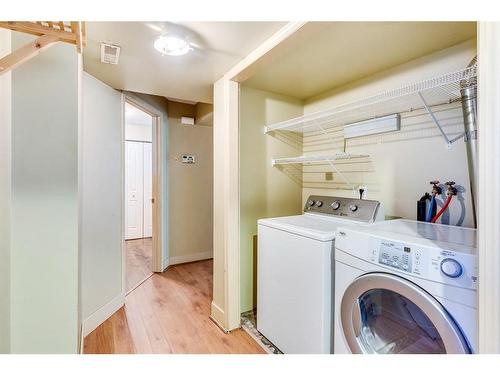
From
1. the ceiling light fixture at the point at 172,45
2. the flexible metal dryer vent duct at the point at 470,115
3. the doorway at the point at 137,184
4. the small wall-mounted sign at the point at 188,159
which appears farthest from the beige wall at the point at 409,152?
the doorway at the point at 137,184

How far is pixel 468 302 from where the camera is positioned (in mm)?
860

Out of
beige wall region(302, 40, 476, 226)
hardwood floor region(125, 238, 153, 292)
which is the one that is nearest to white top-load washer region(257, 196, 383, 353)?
beige wall region(302, 40, 476, 226)

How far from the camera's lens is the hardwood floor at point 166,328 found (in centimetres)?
176

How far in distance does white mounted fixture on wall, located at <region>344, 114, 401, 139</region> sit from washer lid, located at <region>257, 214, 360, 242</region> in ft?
2.35

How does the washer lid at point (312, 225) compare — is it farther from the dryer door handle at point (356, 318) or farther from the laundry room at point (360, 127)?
the dryer door handle at point (356, 318)

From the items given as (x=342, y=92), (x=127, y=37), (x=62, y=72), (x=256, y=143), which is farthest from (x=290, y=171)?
(x=62, y=72)

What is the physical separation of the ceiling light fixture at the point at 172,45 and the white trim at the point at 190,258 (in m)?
2.72

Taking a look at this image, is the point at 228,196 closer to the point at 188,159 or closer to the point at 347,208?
the point at 347,208

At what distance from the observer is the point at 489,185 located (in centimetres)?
60

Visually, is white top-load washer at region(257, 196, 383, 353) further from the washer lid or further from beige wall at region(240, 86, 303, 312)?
beige wall at region(240, 86, 303, 312)

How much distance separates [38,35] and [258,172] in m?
1.64

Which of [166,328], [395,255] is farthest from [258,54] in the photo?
[166,328]

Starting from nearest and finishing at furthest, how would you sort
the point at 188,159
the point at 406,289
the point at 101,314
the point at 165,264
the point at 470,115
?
the point at 406,289, the point at 470,115, the point at 101,314, the point at 165,264, the point at 188,159

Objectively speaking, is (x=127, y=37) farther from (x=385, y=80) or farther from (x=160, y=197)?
(x=160, y=197)
